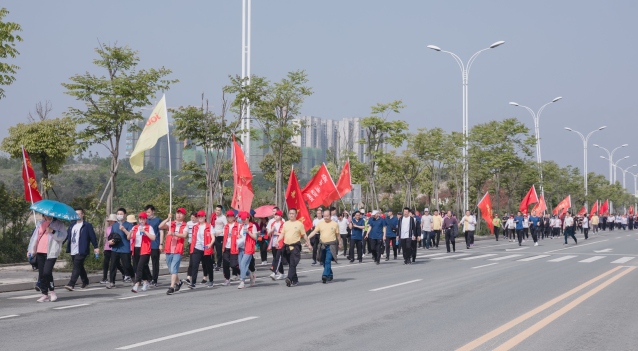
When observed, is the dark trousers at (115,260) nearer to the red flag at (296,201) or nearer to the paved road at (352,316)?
the paved road at (352,316)

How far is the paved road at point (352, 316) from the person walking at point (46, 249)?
483 mm

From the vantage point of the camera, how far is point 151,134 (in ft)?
68.5

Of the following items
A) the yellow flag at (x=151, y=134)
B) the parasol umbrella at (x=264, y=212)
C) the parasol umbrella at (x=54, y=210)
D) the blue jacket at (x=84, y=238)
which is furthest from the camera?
the parasol umbrella at (x=264, y=212)

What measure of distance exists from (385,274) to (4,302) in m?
9.83

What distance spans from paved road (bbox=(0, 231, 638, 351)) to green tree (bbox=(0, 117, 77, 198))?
41.7 feet

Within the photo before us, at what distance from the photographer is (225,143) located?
29812mm

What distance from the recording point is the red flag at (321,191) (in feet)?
88.7

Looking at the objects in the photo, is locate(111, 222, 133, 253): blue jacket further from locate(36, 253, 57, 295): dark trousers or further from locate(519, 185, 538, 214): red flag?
locate(519, 185, 538, 214): red flag

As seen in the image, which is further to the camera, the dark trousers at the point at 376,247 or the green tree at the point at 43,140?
the green tree at the point at 43,140

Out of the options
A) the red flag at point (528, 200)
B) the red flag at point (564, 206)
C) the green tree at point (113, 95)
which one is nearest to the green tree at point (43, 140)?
the green tree at point (113, 95)

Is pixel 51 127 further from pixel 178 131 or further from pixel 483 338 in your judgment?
pixel 483 338

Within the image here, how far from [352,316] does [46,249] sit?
6.34 meters

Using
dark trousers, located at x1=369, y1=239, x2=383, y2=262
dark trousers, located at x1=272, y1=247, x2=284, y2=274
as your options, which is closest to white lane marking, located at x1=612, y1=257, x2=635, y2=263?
dark trousers, located at x1=369, y1=239, x2=383, y2=262

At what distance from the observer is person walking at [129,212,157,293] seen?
51.2ft
